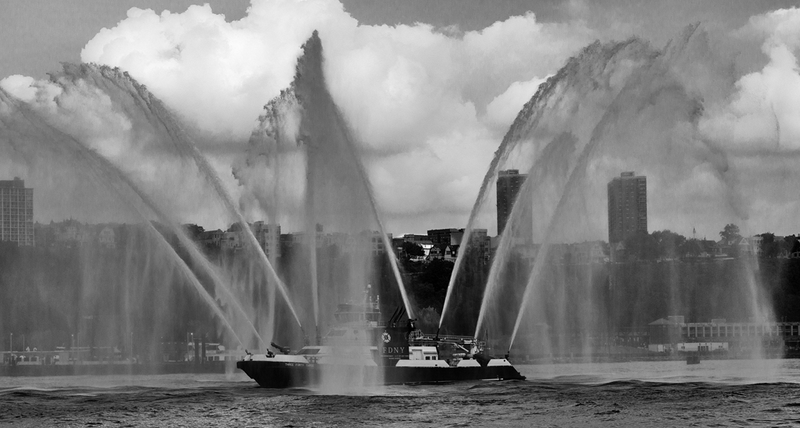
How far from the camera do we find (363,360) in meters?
64.6

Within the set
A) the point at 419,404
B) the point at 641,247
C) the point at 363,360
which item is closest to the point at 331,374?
the point at 363,360

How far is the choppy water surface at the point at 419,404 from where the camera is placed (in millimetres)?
49875

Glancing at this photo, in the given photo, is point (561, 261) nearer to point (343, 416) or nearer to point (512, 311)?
point (512, 311)

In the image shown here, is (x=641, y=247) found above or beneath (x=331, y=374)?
above

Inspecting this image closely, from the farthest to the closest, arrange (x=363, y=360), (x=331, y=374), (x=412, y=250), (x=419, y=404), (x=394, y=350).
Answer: (x=412, y=250) < (x=394, y=350) < (x=363, y=360) < (x=331, y=374) < (x=419, y=404)

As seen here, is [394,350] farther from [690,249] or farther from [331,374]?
[690,249]

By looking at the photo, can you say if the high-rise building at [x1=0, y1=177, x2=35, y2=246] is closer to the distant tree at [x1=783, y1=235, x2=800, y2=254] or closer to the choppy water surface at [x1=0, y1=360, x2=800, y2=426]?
the choppy water surface at [x1=0, y1=360, x2=800, y2=426]

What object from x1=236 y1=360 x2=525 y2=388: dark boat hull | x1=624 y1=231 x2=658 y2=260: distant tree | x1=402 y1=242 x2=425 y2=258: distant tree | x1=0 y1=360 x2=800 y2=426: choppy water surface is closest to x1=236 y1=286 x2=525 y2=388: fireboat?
x1=236 y1=360 x2=525 y2=388: dark boat hull

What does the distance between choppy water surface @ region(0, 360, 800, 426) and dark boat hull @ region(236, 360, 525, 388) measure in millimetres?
1063

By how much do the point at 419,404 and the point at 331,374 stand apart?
9.95 meters

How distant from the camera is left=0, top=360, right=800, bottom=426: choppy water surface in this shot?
49875 millimetres

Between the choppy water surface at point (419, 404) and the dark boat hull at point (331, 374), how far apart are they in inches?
41.9

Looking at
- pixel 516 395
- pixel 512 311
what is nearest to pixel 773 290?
pixel 512 311

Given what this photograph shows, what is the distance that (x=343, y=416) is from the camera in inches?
1986
